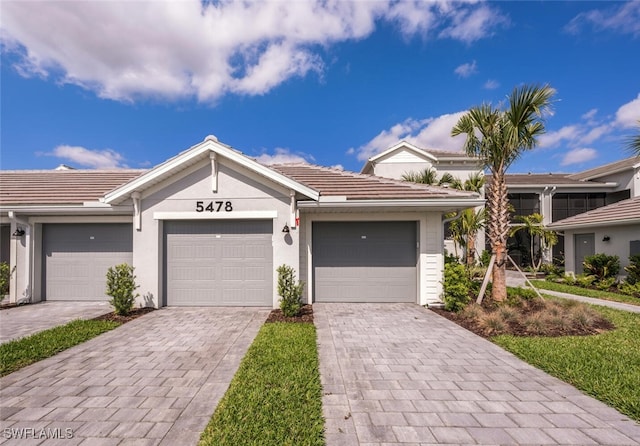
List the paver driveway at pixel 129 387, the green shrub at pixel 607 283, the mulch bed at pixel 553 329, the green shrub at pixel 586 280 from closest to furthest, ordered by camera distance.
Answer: the paver driveway at pixel 129 387 → the mulch bed at pixel 553 329 → the green shrub at pixel 607 283 → the green shrub at pixel 586 280

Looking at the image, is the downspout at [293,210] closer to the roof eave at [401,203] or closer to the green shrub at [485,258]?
the roof eave at [401,203]

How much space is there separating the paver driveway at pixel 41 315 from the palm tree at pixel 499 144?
36.9 ft

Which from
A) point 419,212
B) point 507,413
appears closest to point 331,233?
point 419,212

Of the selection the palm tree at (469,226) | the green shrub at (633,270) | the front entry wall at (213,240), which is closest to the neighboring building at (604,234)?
the green shrub at (633,270)

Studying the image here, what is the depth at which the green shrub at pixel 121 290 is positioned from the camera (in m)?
7.11

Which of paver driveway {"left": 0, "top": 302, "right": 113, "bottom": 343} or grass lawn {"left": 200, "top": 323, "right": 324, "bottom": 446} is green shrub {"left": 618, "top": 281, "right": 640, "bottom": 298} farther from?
paver driveway {"left": 0, "top": 302, "right": 113, "bottom": 343}

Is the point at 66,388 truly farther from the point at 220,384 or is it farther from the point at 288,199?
the point at 288,199

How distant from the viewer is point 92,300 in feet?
28.7

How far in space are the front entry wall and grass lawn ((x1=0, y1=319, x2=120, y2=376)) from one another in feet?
5.61

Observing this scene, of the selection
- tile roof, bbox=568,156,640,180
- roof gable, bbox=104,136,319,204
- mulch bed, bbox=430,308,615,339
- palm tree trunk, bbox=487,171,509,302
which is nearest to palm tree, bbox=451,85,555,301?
palm tree trunk, bbox=487,171,509,302

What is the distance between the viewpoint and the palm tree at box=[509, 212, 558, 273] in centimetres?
1634

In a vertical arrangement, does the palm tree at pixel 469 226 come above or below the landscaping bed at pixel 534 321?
above

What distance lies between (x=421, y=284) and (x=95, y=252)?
405 inches

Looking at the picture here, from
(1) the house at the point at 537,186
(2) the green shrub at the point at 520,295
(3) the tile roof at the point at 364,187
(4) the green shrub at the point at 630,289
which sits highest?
(1) the house at the point at 537,186
